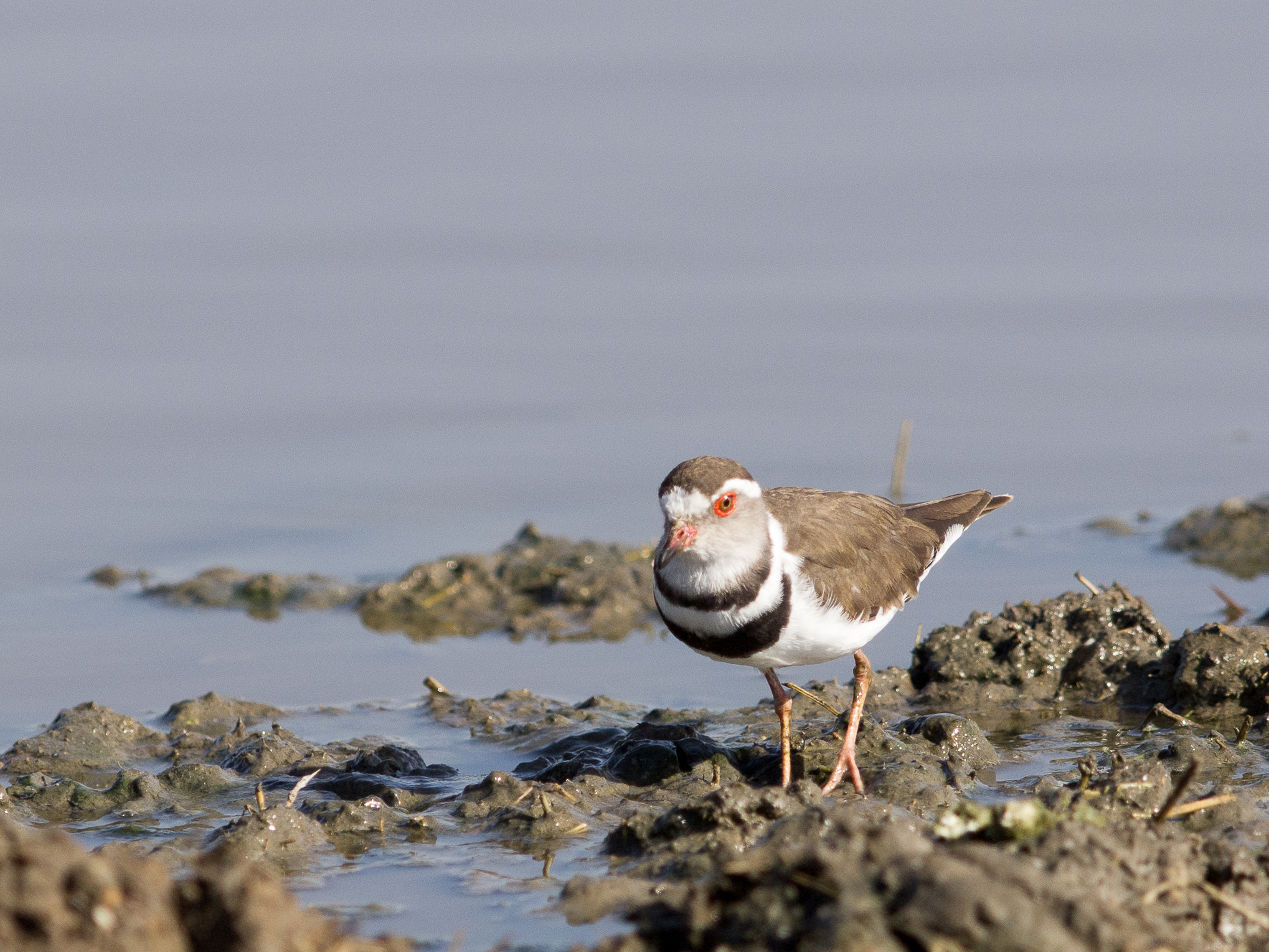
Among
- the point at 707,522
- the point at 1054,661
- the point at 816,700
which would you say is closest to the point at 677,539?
the point at 707,522

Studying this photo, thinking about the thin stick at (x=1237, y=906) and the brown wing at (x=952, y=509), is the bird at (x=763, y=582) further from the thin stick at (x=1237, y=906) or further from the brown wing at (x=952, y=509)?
the thin stick at (x=1237, y=906)

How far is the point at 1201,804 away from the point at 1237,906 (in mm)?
972

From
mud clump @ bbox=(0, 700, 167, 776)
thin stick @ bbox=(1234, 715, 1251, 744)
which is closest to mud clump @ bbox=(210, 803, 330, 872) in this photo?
mud clump @ bbox=(0, 700, 167, 776)

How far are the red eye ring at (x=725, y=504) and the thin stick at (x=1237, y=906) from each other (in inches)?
94.8

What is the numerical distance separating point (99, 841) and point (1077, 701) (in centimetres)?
455

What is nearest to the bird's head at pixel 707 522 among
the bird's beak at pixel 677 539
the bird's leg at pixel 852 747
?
the bird's beak at pixel 677 539

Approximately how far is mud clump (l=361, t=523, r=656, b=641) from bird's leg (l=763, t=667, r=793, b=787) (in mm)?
2662

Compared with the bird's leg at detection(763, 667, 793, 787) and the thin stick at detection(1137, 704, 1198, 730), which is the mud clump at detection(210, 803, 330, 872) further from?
the thin stick at detection(1137, 704, 1198, 730)

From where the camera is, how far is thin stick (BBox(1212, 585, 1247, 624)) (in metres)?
8.95

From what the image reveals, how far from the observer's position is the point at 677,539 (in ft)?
20.7

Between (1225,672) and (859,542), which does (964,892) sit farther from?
(1225,672)

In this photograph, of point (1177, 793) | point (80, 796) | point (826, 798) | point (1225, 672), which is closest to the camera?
point (1177, 793)

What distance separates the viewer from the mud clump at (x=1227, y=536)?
9.96m

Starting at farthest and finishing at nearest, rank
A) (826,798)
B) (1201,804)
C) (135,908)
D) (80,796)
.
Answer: (80,796) < (826,798) < (1201,804) < (135,908)
